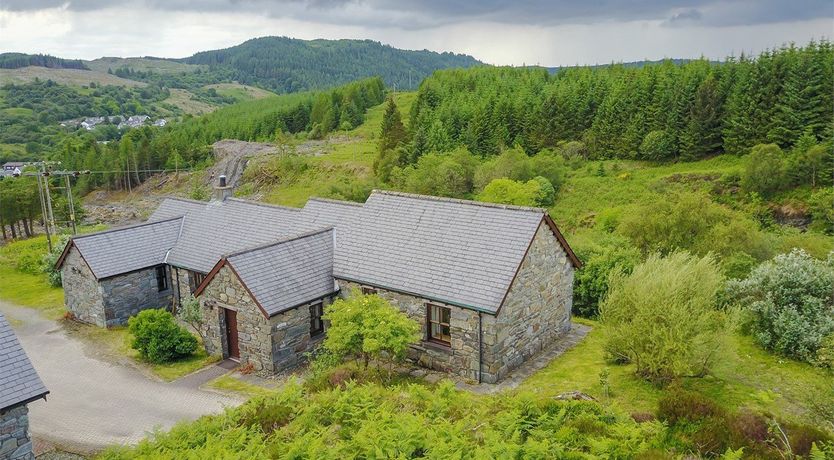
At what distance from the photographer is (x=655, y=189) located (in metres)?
50.7

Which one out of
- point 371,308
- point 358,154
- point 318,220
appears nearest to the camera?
point 371,308

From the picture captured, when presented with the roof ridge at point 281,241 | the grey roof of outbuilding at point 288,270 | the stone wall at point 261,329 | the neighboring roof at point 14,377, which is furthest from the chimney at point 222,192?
the neighboring roof at point 14,377

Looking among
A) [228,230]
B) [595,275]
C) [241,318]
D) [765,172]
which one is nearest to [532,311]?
[595,275]

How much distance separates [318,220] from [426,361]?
9.06m

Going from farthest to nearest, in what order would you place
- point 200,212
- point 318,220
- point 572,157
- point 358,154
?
point 358,154 → point 572,157 → point 200,212 → point 318,220

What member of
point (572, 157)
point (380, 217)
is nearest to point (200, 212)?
point (380, 217)

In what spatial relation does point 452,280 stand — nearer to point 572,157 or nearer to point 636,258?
point 636,258

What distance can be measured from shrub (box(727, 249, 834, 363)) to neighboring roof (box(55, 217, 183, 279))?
25611 mm

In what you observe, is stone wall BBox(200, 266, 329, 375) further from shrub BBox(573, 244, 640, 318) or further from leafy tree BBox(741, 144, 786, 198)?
leafy tree BBox(741, 144, 786, 198)

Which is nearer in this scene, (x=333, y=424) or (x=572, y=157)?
(x=333, y=424)

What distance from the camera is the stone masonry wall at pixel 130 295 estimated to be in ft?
85.3

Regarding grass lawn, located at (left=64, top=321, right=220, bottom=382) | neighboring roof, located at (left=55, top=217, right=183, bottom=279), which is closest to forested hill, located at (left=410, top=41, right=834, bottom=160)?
neighboring roof, located at (left=55, top=217, right=183, bottom=279)

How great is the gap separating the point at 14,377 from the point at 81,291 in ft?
48.5

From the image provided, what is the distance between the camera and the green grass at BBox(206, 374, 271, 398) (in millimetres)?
19422
